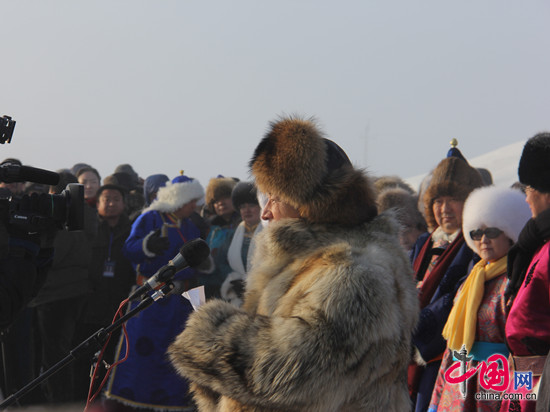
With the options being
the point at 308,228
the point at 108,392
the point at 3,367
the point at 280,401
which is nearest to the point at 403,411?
the point at 280,401

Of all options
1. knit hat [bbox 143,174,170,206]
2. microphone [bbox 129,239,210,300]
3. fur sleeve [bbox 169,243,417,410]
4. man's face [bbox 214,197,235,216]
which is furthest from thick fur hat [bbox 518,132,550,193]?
knit hat [bbox 143,174,170,206]

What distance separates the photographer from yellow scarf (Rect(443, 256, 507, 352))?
3.87 meters

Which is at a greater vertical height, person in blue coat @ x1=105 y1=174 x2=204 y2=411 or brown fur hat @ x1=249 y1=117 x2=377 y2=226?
brown fur hat @ x1=249 y1=117 x2=377 y2=226

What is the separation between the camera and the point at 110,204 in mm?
7391

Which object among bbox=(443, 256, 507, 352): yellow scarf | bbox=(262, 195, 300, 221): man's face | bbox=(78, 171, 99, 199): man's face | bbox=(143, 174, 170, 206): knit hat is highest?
bbox=(78, 171, 99, 199): man's face

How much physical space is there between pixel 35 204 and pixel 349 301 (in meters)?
1.35

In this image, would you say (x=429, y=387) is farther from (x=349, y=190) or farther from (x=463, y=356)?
(x=349, y=190)

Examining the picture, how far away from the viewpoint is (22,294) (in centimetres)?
280

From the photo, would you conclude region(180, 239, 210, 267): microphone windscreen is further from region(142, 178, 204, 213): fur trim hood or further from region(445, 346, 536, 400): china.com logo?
region(142, 178, 204, 213): fur trim hood

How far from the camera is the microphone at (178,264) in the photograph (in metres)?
2.82

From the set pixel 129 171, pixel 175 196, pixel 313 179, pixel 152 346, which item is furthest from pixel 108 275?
pixel 313 179

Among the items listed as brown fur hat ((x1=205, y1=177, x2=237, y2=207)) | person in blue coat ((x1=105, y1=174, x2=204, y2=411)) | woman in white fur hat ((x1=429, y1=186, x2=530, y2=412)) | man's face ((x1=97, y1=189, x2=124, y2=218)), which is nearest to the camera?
woman in white fur hat ((x1=429, y1=186, x2=530, y2=412))

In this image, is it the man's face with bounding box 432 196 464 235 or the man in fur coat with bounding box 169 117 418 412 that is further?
the man's face with bounding box 432 196 464 235

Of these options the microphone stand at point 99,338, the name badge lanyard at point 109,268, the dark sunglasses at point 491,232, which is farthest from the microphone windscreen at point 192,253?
the name badge lanyard at point 109,268
